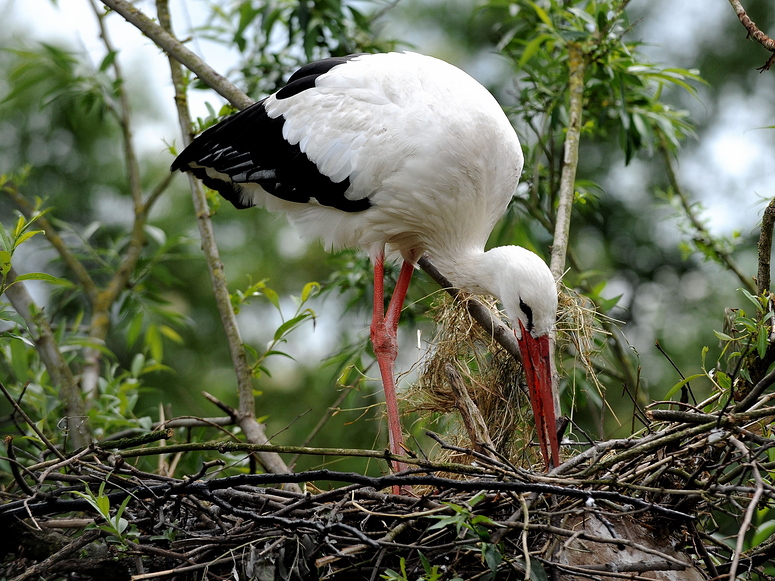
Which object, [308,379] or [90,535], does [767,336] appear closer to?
[90,535]

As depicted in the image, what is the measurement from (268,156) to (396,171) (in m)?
0.73

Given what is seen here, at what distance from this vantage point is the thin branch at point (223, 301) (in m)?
3.83

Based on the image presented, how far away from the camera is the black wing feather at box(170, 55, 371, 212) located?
3.89 metres

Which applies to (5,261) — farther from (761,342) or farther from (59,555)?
(761,342)

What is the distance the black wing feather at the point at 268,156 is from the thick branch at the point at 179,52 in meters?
0.10

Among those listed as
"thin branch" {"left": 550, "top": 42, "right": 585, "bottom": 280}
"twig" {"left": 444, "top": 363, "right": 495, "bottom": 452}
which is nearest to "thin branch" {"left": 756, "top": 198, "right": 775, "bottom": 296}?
"thin branch" {"left": 550, "top": 42, "right": 585, "bottom": 280}

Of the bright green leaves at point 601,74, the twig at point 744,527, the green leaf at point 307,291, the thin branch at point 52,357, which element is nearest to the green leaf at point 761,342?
the twig at point 744,527

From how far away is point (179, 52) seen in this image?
415 cm

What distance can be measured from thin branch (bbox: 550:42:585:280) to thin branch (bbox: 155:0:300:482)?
1596mm

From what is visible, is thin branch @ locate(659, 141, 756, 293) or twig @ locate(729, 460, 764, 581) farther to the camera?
thin branch @ locate(659, 141, 756, 293)

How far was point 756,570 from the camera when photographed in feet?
8.82

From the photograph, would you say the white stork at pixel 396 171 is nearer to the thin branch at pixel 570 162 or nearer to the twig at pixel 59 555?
the thin branch at pixel 570 162

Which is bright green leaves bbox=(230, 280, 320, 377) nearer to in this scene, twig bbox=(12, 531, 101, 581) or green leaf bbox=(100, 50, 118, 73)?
twig bbox=(12, 531, 101, 581)

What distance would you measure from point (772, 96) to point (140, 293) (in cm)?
695
